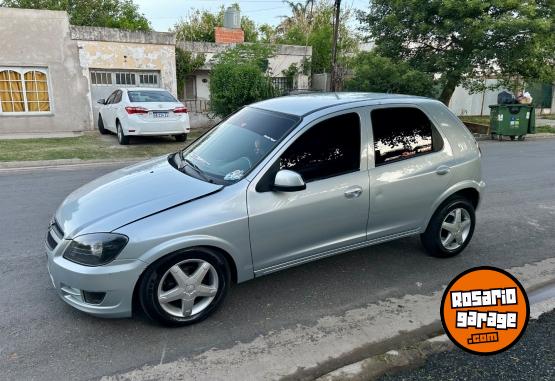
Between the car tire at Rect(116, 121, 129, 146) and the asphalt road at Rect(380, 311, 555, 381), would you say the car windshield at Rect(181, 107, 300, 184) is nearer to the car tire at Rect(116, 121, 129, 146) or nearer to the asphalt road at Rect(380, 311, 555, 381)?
the asphalt road at Rect(380, 311, 555, 381)

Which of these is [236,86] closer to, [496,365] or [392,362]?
[392,362]

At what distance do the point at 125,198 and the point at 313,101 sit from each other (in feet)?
6.04

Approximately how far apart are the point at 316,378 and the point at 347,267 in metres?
1.68

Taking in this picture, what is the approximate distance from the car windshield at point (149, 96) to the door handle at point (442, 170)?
9.52 m

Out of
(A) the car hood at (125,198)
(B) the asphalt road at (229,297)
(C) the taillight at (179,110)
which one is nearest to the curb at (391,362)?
(B) the asphalt road at (229,297)

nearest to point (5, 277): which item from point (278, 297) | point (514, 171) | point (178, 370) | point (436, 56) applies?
point (178, 370)

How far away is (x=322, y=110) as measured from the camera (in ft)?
12.1

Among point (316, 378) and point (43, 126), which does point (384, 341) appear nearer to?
point (316, 378)

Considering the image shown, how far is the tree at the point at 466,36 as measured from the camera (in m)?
14.3

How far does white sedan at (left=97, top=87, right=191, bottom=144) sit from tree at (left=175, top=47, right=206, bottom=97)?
4749mm

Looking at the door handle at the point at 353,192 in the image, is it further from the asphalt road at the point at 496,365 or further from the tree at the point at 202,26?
the tree at the point at 202,26

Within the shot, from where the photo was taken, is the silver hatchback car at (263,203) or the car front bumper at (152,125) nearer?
the silver hatchback car at (263,203)

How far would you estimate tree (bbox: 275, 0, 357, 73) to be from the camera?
76.5ft

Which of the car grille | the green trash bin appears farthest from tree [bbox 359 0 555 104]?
the car grille
